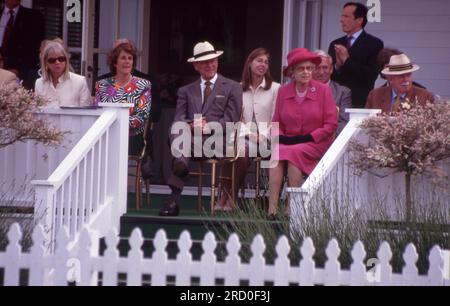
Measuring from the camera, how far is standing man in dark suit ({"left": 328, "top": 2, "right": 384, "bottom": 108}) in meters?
11.9

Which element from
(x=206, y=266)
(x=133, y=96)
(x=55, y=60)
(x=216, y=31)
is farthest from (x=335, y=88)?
(x=206, y=266)

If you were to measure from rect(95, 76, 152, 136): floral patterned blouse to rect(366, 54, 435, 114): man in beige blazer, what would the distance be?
2.26 meters

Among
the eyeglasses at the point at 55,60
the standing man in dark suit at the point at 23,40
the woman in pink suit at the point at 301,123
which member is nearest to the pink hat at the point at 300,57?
the woman in pink suit at the point at 301,123

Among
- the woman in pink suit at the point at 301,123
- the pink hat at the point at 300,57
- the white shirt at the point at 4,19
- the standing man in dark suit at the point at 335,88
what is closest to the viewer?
the woman in pink suit at the point at 301,123

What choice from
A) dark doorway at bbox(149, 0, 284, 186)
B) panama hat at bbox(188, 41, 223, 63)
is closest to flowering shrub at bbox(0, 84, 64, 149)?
panama hat at bbox(188, 41, 223, 63)

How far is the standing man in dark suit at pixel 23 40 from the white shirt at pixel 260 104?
3098 millimetres

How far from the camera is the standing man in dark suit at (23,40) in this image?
13.2 metres

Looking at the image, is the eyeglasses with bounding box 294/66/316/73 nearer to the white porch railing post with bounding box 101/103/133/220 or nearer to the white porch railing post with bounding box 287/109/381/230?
the white porch railing post with bounding box 287/109/381/230

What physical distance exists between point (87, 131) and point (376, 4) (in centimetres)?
415

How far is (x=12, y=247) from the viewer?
7.59m

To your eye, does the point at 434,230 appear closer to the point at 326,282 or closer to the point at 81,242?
the point at 326,282

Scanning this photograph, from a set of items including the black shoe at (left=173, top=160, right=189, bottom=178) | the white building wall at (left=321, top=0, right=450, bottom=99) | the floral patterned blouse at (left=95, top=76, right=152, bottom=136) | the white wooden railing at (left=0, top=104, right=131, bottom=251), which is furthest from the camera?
the white building wall at (left=321, top=0, right=450, bottom=99)

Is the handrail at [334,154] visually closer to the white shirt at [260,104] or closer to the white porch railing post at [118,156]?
the white shirt at [260,104]
